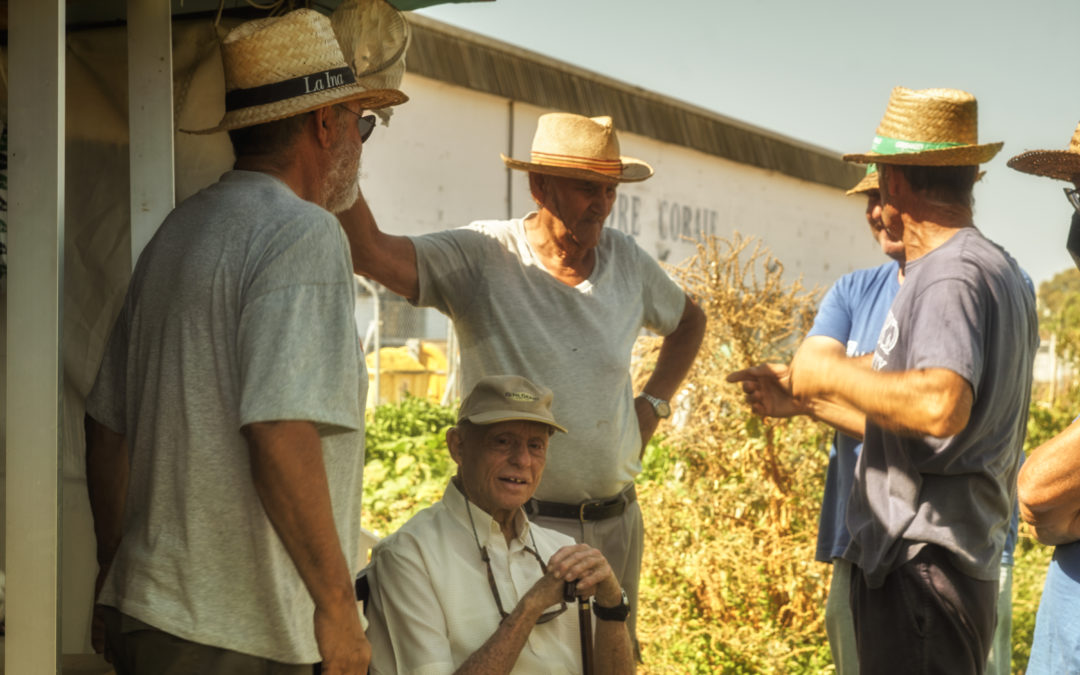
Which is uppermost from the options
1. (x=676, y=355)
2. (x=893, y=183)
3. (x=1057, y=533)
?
(x=893, y=183)

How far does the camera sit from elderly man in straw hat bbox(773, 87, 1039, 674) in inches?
102

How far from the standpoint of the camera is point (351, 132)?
7.57 feet

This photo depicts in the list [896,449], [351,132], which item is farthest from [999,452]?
[351,132]

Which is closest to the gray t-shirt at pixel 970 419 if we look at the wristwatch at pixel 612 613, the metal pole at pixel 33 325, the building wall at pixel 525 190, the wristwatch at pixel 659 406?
the wristwatch at pixel 612 613

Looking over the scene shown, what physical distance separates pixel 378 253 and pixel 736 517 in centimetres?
285

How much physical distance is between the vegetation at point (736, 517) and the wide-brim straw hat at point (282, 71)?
3.38m

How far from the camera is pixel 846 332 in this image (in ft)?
12.7

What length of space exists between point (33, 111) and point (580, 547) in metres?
1.58

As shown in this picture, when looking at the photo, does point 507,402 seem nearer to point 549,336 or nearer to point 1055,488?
point 549,336

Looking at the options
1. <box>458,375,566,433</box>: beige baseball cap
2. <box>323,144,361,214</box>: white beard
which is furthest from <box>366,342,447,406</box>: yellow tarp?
<box>323,144,361,214</box>: white beard

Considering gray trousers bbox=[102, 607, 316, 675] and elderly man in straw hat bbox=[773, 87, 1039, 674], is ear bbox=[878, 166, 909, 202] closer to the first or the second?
elderly man in straw hat bbox=[773, 87, 1039, 674]

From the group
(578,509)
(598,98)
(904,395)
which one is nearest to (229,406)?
(904,395)

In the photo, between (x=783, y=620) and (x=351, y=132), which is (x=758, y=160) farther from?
(x=351, y=132)

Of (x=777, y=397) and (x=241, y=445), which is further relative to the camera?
(x=777, y=397)
